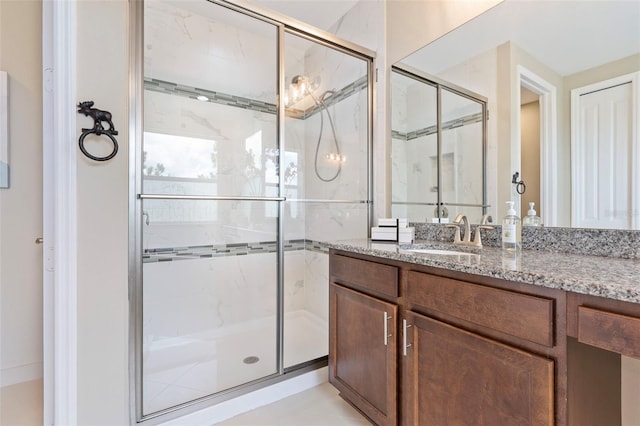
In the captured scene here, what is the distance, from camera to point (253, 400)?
167cm

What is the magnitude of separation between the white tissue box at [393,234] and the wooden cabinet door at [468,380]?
23.8 inches

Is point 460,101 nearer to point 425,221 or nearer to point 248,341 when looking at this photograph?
point 425,221

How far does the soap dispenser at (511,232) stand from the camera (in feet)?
4.35

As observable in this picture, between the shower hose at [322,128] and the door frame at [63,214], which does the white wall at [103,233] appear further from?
the shower hose at [322,128]

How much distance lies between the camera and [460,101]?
1684mm

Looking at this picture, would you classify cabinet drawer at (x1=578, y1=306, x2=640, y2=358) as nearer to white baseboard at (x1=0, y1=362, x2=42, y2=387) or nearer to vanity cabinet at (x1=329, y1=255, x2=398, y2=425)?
vanity cabinet at (x1=329, y1=255, x2=398, y2=425)

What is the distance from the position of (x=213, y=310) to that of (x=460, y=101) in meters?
2.31

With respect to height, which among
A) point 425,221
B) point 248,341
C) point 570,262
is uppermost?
point 425,221

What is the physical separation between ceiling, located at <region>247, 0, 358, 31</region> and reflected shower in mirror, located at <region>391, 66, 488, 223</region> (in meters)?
0.76

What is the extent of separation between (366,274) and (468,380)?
1.88 feet

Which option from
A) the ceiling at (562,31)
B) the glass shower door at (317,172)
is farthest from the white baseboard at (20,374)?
the ceiling at (562,31)

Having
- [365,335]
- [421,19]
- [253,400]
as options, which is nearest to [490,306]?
[365,335]

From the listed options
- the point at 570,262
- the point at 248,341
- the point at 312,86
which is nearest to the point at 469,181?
the point at 570,262

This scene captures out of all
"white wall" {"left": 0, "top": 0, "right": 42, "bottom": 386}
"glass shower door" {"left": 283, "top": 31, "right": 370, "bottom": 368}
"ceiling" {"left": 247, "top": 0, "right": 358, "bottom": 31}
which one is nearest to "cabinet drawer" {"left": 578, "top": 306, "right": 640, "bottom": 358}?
"glass shower door" {"left": 283, "top": 31, "right": 370, "bottom": 368}
